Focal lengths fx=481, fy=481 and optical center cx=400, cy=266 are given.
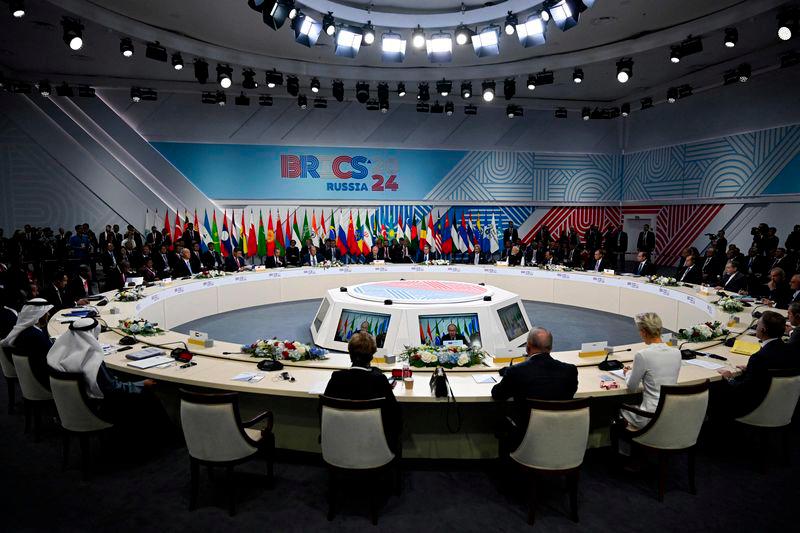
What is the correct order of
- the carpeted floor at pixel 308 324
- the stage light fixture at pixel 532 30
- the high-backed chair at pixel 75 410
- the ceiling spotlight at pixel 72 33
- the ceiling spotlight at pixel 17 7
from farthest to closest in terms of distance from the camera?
the stage light fixture at pixel 532 30, the ceiling spotlight at pixel 72 33, the carpeted floor at pixel 308 324, the ceiling spotlight at pixel 17 7, the high-backed chair at pixel 75 410

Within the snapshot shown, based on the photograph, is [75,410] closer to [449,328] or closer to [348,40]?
[449,328]

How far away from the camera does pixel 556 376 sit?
323cm

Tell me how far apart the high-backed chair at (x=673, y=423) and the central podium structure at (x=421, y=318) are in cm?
249

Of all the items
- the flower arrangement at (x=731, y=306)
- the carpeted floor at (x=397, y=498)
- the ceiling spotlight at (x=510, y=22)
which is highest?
the ceiling spotlight at (x=510, y=22)

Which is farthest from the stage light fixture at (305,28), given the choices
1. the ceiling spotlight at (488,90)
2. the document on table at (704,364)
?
the document on table at (704,364)

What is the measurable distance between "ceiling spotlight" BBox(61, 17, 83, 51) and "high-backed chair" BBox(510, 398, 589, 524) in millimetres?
9017

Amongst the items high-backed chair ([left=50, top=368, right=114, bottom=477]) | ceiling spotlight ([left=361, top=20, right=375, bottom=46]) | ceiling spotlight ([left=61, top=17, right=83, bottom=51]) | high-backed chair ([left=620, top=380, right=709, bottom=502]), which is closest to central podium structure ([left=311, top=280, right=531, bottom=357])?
high-backed chair ([left=620, top=380, right=709, bottom=502])

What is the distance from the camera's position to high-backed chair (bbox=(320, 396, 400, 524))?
3.04m

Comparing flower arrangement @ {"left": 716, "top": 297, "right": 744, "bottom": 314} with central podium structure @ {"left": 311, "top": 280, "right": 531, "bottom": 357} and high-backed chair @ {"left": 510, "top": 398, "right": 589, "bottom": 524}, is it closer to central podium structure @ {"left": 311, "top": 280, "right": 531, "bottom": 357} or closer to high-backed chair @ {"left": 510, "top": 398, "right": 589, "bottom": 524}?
central podium structure @ {"left": 311, "top": 280, "right": 531, "bottom": 357}

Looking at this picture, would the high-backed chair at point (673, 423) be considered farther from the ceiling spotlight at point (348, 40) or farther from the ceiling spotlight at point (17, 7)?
the ceiling spotlight at point (17, 7)

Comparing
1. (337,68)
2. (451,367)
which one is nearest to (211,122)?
(337,68)

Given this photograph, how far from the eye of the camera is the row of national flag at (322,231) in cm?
1310

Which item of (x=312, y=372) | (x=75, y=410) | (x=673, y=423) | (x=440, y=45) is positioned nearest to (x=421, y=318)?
(x=312, y=372)

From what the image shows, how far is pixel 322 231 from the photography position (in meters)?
14.5
